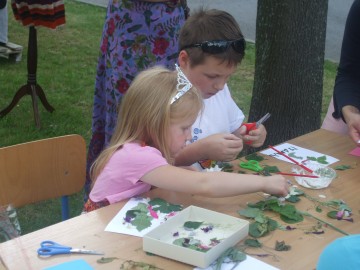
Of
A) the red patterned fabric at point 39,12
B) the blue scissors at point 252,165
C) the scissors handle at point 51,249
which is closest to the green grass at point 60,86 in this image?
the red patterned fabric at point 39,12

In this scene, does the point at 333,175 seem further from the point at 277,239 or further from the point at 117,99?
the point at 117,99

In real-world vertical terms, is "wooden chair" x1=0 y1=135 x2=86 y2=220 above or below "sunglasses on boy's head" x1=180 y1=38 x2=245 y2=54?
below

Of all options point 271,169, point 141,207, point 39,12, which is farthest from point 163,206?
point 39,12

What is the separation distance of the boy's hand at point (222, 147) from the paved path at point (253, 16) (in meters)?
5.49

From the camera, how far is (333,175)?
2.06 m

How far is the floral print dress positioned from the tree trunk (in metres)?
0.82

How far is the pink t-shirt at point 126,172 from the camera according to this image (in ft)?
6.06

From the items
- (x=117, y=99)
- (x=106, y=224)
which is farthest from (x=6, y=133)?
(x=106, y=224)

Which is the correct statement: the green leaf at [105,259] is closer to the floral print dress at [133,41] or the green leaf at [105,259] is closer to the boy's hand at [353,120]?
the boy's hand at [353,120]

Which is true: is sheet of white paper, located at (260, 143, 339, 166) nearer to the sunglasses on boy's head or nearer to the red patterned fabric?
the sunglasses on boy's head

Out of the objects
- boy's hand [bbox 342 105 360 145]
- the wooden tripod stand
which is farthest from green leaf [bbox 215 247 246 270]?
the wooden tripod stand

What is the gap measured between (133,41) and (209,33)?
62cm

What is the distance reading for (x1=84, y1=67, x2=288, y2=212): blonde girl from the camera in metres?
1.82

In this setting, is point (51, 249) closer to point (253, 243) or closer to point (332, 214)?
point (253, 243)
